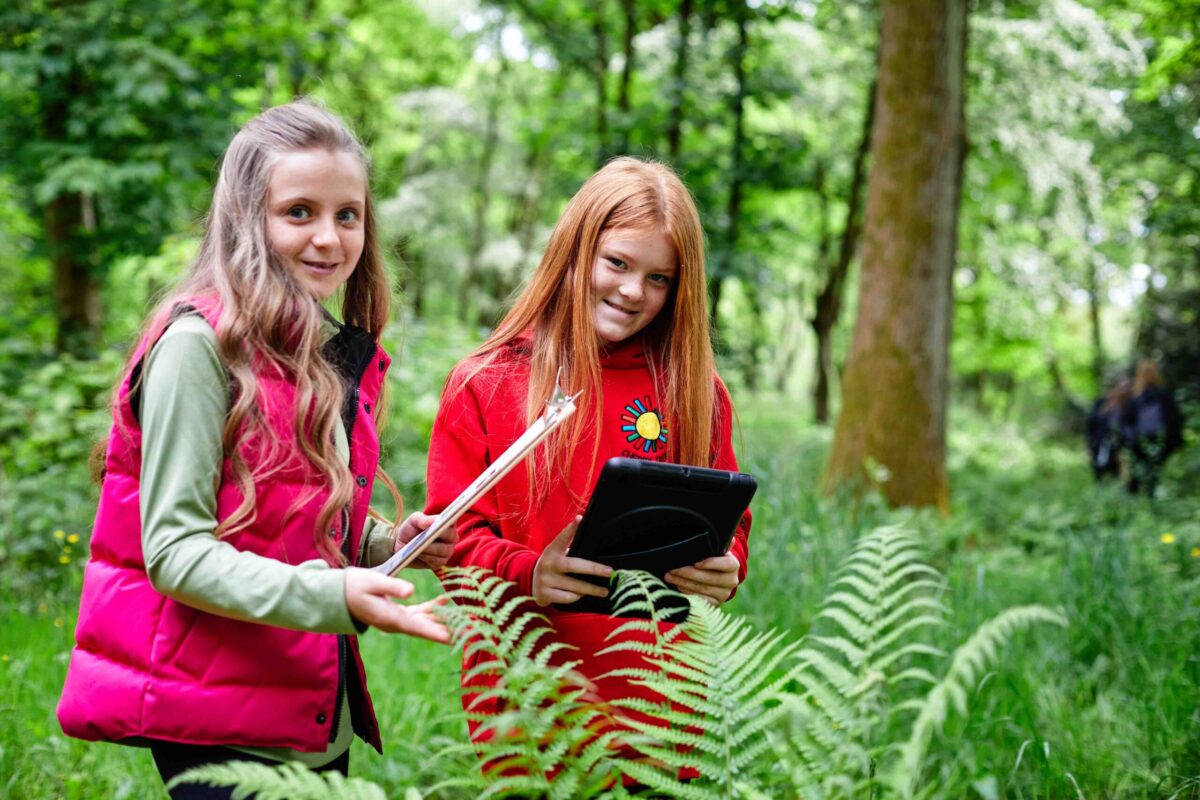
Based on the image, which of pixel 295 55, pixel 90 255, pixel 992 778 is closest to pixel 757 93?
pixel 295 55

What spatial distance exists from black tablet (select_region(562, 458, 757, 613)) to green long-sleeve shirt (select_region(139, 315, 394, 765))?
0.46 metres

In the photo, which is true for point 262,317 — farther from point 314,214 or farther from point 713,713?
point 713,713

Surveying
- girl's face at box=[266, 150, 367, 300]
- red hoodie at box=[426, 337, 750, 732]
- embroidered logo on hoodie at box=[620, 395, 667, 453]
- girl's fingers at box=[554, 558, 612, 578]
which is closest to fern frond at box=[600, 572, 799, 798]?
girl's fingers at box=[554, 558, 612, 578]

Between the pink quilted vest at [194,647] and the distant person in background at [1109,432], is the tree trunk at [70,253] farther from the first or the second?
the distant person in background at [1109,432]

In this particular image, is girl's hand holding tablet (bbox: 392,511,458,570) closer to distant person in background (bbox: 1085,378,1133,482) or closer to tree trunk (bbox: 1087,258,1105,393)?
distant person in background (bbox: 1085,378,1133,482)

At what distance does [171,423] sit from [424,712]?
2.28 meters

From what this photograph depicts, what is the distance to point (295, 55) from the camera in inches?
349

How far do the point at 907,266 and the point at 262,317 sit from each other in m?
6.15

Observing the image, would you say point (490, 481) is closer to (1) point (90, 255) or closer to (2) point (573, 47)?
(1) point (90, 255)

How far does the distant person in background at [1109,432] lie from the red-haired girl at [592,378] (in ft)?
31.2

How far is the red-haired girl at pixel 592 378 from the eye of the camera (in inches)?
76.2

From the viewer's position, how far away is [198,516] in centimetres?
139

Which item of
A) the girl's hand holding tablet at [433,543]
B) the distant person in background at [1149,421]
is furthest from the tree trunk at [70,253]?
the distant person in background at [1149,421]

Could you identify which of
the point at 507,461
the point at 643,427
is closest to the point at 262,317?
the point at 507,461
